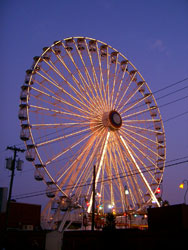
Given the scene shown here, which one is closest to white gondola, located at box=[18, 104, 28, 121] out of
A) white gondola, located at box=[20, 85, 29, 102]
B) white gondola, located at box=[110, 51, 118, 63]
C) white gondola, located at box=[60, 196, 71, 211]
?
white gondola, located at box=[20, 85, 29, 102]

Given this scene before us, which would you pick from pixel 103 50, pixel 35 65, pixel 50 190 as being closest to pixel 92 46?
pixel 103 50

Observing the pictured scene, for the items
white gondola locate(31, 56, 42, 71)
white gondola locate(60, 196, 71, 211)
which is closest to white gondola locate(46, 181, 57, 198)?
white gondola locate(60, 196, 71, 211)

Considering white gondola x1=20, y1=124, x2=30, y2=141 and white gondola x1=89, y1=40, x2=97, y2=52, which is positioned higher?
white gondola x1=89, y1=40, x2=97, y2=52

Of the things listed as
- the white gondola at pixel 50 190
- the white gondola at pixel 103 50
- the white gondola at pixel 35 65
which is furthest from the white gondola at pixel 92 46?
the white gondola at pixel 50 190

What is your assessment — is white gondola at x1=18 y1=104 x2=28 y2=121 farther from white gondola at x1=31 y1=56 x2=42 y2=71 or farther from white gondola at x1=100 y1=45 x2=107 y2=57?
white gondola at x1=100 y1=45 x2=107 y2=57

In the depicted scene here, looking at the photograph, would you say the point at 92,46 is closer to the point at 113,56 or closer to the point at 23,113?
the point at 113,56

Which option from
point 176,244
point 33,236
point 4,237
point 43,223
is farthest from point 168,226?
point 43,223

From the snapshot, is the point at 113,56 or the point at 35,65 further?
the point at 113,56

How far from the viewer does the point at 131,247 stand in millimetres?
15852

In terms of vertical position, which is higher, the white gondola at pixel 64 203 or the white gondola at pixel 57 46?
the white gondola at pixel 57 46

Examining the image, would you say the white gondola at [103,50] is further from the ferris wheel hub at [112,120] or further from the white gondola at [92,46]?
the ferris wheel hub at [112,120]

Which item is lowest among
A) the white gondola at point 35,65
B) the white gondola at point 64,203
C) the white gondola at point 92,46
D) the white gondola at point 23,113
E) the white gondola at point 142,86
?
the white gondola at point 64,203

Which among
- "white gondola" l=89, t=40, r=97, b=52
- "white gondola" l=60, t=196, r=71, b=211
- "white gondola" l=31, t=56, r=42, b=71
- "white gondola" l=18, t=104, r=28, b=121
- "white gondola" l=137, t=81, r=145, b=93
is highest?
"white gondola" l=89, t=40, r=97, b=52

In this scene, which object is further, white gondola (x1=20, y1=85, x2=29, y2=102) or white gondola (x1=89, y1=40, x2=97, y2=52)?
white gondola (x1=89, y1=40, x2=97, y2=52)
